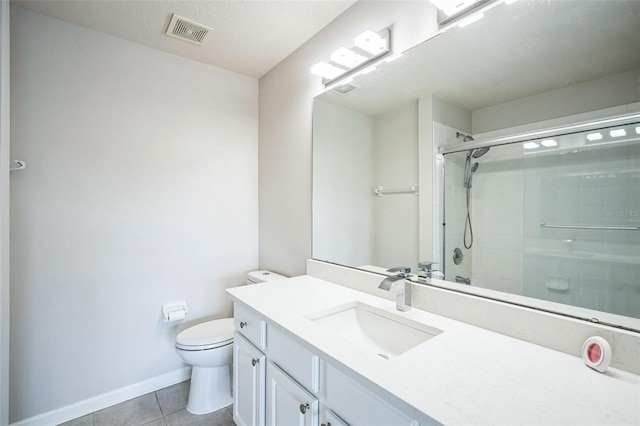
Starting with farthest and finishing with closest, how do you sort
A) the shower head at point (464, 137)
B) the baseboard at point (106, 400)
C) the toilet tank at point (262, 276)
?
the toilet tank at point (262, 276), the baseboard at point (106, 400), the shower head at point (464, 137)

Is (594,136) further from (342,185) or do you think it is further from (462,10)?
(342,185)

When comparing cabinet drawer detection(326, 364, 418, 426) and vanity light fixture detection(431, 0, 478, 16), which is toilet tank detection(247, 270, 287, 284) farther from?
vanity light fixture detection(431, 0, 478, 16)

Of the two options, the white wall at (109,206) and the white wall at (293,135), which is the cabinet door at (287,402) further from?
the white wall at (109,206)

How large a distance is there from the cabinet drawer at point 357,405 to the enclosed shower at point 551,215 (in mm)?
660

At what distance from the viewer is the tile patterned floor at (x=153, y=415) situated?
1.74m

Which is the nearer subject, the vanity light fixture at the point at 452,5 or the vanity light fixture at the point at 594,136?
the vanity light fixture at the point at 594,136

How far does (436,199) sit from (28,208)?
7.49 feet

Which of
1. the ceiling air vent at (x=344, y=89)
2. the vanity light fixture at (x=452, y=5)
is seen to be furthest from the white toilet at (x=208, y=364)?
the vanity light fixture at (x=452, y=5)

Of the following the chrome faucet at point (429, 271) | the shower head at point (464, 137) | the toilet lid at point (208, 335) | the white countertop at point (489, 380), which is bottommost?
the toilet lid at point (208, 335)

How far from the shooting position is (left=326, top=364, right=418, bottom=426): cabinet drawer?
2.39 ft

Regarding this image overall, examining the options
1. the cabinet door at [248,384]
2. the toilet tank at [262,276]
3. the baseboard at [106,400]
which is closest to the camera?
the cabinet door at [248,384]

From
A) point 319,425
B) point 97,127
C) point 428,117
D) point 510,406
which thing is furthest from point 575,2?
point 97,127

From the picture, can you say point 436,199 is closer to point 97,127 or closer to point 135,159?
point 135,159

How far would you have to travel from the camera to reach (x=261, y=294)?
150 centimetres
